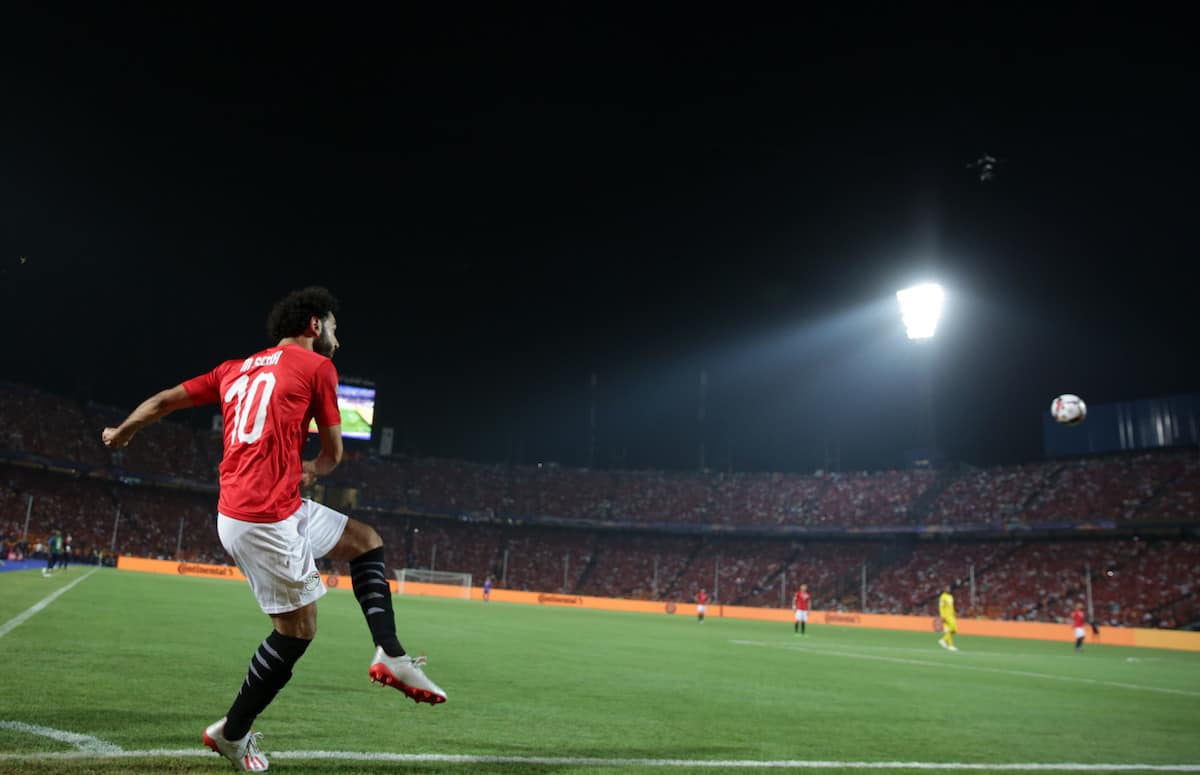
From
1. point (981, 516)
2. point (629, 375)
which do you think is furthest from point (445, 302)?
point (981, 516)

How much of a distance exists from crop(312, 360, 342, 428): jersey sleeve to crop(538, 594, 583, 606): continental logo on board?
49.7m

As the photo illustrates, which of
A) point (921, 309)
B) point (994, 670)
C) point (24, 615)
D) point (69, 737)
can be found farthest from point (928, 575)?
point (69, 737)

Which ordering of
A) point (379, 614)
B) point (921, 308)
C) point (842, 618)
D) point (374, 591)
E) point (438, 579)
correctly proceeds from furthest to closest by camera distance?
Result: 1. point (438, 579)
2. point (842, 618)
3. point (921, 308)
4. point (374, 591)
5. point (379, 614)

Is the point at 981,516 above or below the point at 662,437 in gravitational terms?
below

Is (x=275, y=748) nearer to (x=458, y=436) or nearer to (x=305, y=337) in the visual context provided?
(x=305, y=337)

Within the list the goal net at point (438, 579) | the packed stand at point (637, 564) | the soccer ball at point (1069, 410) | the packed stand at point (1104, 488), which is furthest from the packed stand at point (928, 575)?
the soccer ball at point (1069, 410)

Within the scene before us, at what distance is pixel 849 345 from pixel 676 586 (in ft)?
71.0

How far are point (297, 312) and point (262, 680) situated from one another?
1.93 meters

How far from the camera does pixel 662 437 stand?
72.9 m

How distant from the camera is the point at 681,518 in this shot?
210ft

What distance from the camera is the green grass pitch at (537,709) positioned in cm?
477

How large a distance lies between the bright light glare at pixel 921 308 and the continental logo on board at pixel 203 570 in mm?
42292

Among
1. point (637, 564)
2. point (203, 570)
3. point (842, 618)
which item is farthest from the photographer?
point (637, 564)

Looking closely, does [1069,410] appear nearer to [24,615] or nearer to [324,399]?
[324,399]
